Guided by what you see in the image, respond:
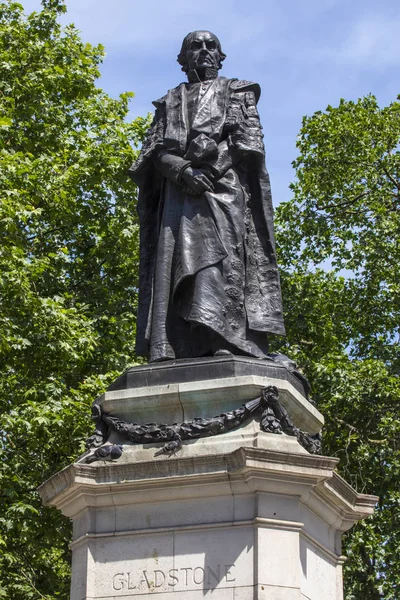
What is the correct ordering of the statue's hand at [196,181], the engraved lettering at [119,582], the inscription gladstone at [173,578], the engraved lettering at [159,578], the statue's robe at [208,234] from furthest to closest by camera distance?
1. the statue's hand at [196,181]
2. the statue's robe at [208,234]
3. the engraved lettering at [119,582]
4. the engraved lettering at [159,578]
5. the inscription gladstone at [173,578]

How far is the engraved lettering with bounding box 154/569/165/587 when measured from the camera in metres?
9.08

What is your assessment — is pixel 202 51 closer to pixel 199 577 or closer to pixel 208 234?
pixel 208 234

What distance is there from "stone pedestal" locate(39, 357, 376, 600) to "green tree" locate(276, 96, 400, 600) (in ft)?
48.5

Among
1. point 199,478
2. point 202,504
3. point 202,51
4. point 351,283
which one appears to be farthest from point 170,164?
point 351,283

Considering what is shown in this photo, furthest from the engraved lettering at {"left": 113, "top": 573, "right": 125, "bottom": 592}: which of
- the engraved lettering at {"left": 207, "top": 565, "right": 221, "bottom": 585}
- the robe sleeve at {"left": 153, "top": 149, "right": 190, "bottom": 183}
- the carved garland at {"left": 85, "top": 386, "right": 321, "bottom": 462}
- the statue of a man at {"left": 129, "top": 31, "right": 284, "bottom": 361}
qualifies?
the robe sleeve at {"left": 153, "top": 149, "right": 190, "bottom": 183}

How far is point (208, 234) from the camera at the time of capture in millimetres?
10555

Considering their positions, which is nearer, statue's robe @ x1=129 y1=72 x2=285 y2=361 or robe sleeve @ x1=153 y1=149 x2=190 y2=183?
statue's robe @ x1=129 y1=72 x2=285 y2=361

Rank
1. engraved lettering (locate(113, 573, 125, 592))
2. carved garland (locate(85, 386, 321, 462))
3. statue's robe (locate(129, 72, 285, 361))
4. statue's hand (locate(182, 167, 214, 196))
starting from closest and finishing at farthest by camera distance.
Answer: engraved lettering (locate(113, 573, 125, 592)) → carved garland (locate(85, 386, 321, 462)) → statue's robe (locate(129, 72, 285, 361)) → statue's hand (locate(182, 167, 214, 196))

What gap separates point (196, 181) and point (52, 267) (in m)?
13.8

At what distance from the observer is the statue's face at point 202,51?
11.3 metres

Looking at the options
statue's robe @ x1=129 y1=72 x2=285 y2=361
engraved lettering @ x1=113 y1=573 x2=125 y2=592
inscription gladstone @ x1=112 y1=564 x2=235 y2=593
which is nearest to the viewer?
inscription gladstone @ x1=112 y1=564 x2=235 y2=593

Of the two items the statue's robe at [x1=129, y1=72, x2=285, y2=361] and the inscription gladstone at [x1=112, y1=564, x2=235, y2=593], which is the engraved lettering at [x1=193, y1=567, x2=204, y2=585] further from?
the statue's robe at [x1=129, y1=72, x2=285, y2=361]

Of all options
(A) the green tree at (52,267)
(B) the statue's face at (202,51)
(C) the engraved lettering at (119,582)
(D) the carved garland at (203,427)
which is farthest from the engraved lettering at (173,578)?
(A) the green tree at (52,267)

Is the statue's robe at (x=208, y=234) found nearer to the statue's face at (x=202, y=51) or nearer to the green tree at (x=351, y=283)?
the statue's face at (x=202, y=51)
